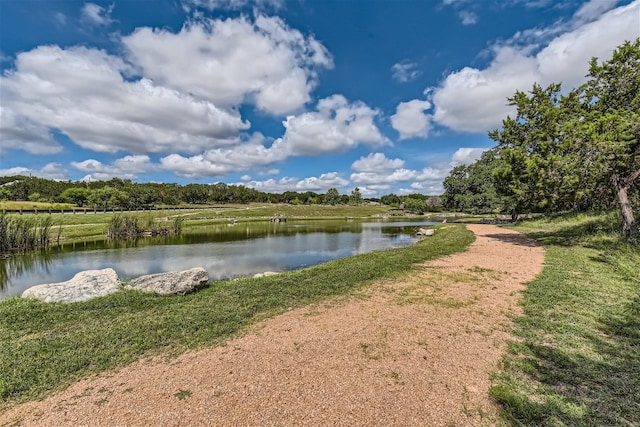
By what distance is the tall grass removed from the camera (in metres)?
22.1

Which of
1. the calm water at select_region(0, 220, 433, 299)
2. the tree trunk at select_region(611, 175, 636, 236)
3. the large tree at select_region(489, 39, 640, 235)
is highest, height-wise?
the large tree at select_region(489, 39, 640, 235)

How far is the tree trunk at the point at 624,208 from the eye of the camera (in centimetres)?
1394

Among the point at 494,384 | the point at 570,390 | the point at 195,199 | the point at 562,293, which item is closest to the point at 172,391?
the point at 494,384

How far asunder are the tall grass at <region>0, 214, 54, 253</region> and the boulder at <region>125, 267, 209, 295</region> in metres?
22.1

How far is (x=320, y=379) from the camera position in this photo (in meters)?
4.45

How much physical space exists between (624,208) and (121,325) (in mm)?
21282

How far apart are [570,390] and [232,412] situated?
183 inches

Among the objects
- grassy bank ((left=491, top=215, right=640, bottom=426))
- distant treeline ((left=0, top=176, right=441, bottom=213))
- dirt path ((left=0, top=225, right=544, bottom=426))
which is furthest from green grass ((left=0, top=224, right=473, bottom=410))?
distant treeline ((left=0, top=176, right=441, bottom=213))

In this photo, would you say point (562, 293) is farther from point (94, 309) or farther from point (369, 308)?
point (94, 309)

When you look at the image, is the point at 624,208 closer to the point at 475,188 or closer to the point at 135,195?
the point at 475,188

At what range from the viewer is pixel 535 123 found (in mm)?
17156

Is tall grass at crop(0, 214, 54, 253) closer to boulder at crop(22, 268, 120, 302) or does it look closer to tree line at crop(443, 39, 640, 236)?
boulder at crop(22, 268, 120, 302)

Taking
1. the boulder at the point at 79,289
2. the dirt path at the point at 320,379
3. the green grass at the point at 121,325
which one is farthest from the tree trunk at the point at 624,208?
the boulder at the point at 79,289

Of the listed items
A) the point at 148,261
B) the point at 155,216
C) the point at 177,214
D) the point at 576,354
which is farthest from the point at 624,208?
the point at 177,214
